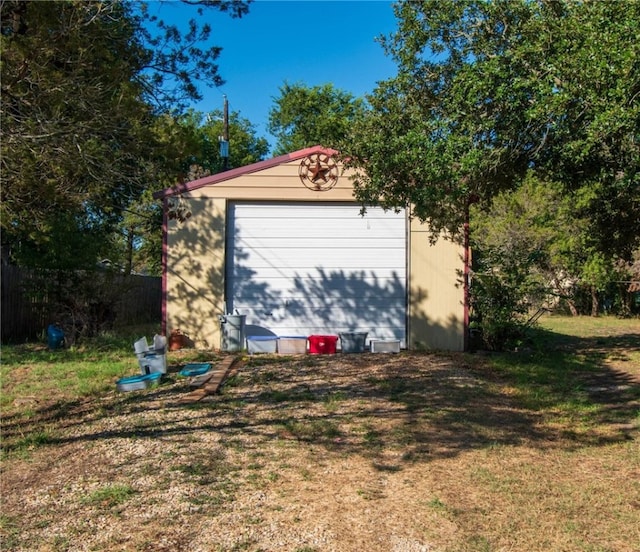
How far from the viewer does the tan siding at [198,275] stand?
34.8 ft

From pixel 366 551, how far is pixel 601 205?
8.32 meters

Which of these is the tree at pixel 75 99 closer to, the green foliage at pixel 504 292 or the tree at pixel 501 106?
the tree at pixel 501 106

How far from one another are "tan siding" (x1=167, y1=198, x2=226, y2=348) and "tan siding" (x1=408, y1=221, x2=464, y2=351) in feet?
12.2

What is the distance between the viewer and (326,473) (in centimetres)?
438

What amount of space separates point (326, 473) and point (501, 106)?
429 centimetres

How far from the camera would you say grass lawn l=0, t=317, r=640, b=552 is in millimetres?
3408

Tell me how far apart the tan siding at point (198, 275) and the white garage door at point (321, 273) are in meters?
0.25

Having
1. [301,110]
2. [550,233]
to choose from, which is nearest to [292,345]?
[550,233]

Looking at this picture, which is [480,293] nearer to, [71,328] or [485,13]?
[485,13]

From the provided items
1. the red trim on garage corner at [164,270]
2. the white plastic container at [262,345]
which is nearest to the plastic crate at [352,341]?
the white plastic container at [262,345]

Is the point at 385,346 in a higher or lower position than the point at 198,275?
lower

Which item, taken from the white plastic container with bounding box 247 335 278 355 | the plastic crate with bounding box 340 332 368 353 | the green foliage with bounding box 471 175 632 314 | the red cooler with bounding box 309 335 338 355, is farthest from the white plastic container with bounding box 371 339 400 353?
the green foliage with bounding box 471 175 632 314

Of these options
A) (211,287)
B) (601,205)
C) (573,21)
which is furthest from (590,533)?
(211,287)

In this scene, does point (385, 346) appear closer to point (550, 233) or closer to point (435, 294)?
point (435, 294)
